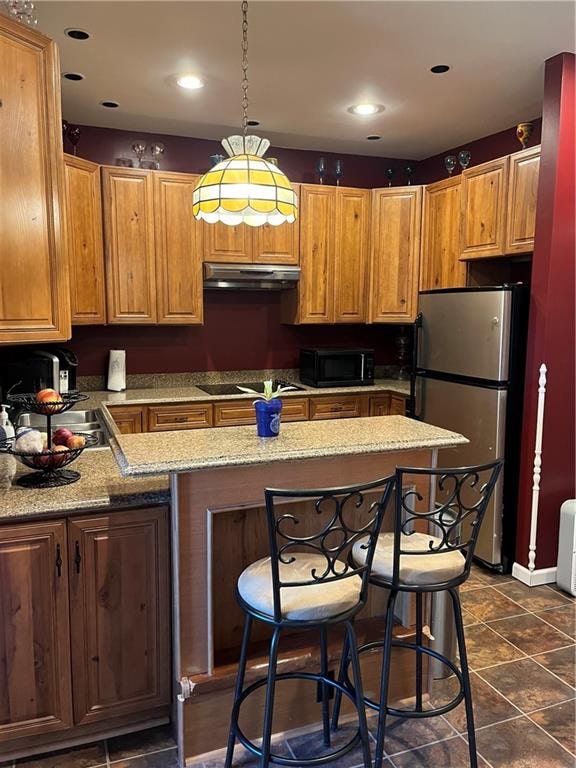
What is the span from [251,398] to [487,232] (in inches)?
75.9

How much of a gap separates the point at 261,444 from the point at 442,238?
9.54 ft

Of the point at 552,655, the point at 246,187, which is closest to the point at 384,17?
the point at 246,187

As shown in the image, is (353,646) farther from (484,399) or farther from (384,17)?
(384,17)

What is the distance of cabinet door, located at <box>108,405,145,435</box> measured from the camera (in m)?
3.88

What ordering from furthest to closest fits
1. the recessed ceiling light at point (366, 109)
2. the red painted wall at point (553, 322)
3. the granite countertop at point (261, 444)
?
the recessed ceiling light at point (366, 109), the red painted wall at point (553, 322), the granite countertop at point (261, 444)

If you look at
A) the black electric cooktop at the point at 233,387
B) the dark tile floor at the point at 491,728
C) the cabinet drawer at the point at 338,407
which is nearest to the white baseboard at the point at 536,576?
the dark tile floor at the point at 491,728

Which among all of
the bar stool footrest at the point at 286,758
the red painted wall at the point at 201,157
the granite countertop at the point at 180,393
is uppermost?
the red painted wall at the point at 201,157

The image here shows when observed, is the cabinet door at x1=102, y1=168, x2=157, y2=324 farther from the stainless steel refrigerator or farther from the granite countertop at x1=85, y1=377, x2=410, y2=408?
the stainless steel refrigerator

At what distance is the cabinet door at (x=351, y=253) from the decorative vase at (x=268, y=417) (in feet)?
8.60

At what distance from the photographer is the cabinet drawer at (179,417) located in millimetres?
3992

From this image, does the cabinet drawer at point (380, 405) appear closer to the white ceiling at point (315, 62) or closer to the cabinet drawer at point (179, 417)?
the cabinet drawer at point (179, 417)

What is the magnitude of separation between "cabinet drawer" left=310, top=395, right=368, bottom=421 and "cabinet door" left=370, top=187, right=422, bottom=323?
70 cm

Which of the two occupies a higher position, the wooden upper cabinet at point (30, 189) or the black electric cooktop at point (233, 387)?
the wooden upper cabinet at point (30, 189)

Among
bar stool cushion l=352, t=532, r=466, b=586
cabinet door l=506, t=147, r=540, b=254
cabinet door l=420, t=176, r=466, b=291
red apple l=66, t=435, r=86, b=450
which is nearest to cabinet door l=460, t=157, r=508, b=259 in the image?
cabinet door l=506, t=147, r=540, b=254
